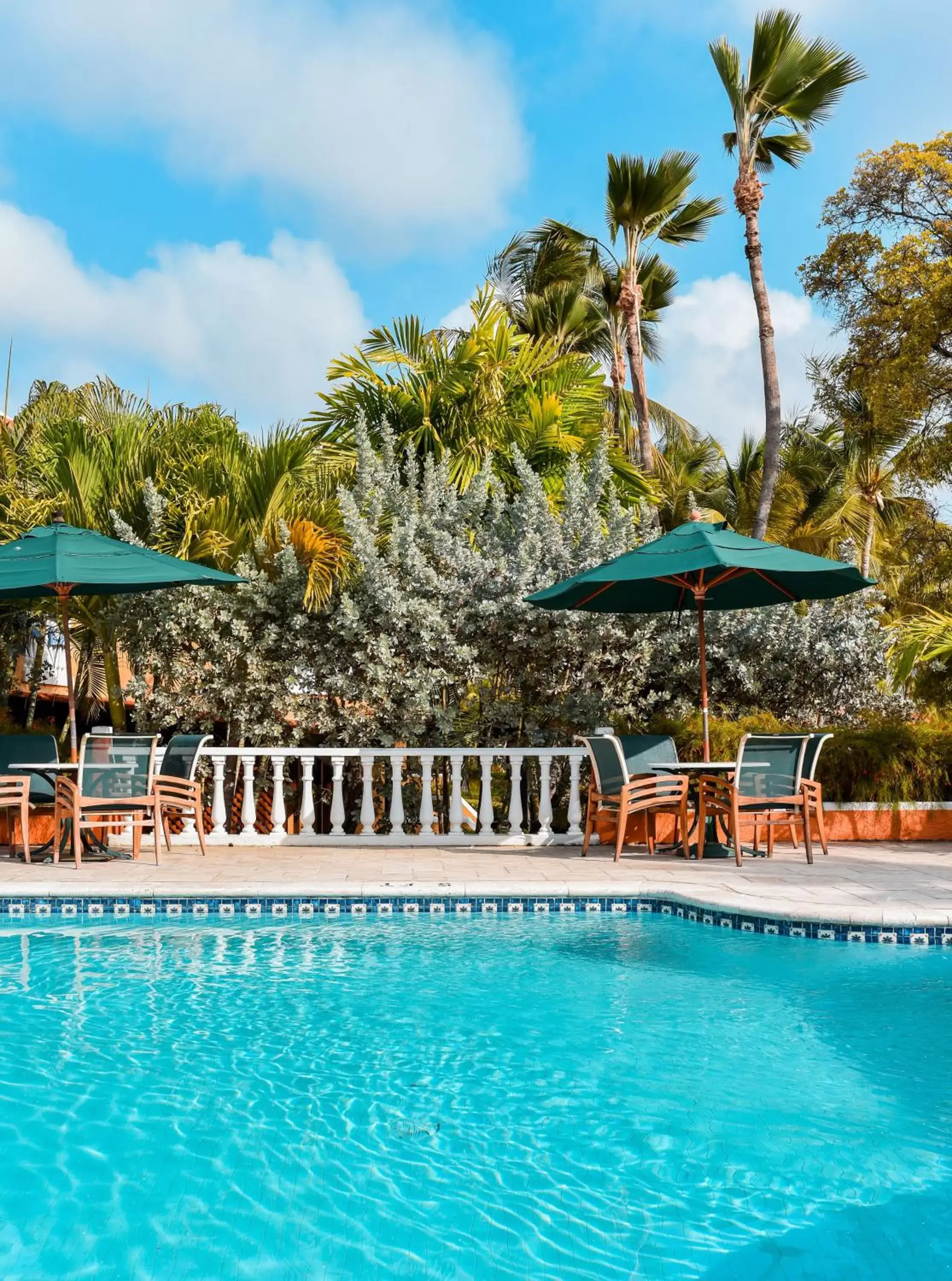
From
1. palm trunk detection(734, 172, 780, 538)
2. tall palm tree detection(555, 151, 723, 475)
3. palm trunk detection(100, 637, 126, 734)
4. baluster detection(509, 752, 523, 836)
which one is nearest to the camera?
baluster detection(509, 752, 523, 836)

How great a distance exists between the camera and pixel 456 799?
35.4 ft

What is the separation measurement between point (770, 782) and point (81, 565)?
5806 millimetres

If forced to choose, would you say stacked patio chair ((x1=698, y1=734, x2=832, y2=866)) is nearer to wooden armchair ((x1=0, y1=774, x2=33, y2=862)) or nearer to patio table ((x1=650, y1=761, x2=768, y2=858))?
patio table ((x1=650, y1=761, x2=768, y2=858))

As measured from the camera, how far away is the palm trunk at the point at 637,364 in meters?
20.1

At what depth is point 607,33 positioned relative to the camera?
1430cm

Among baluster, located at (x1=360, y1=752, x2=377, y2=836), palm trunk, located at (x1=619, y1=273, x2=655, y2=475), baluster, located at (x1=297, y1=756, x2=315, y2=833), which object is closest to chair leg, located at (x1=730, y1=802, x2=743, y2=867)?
baluster, located at (x1=360, y1=752, x2=377, y2=836)

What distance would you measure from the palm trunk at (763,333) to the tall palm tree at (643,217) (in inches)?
51.4

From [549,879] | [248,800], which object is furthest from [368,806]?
[549,879]

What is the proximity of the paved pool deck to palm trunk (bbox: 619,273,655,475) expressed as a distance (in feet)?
38.8

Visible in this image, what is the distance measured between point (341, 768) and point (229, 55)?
856 cm

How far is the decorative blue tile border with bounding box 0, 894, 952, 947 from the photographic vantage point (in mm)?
7219

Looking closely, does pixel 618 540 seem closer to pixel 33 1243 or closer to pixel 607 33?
pixel 607 33

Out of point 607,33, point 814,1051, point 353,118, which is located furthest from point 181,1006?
point 607,33

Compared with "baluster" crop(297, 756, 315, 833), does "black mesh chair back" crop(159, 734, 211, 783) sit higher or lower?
higher
